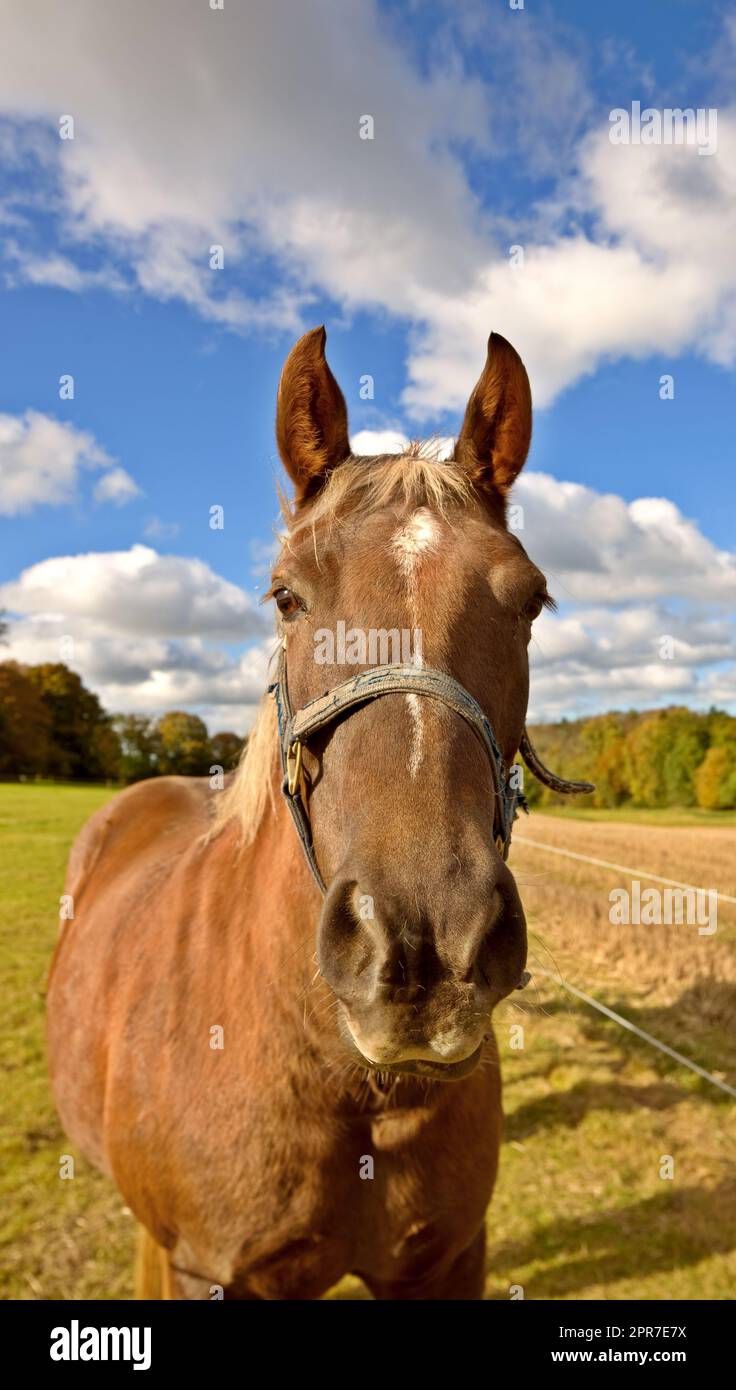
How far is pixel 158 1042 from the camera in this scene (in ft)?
9.24

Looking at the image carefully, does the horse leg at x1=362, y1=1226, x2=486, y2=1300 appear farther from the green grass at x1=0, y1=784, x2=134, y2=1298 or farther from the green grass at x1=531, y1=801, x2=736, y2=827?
the green grass at x1=531, y1=801, x2=736, y2=827

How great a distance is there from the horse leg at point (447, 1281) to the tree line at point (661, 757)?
81.0ft

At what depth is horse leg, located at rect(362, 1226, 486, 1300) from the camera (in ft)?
8.64

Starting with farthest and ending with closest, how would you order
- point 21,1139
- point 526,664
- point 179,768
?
point 179,768, point 21,1139, point 526,664

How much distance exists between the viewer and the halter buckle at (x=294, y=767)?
6.72 ft

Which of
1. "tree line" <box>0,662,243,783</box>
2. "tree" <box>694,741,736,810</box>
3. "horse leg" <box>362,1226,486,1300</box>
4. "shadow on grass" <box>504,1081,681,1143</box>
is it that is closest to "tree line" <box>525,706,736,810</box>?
"tree" <box>694,741,736,810</box>

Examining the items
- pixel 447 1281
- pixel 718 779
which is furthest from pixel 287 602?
pixel 718 779

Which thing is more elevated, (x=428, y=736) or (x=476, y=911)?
(x=428, y=736)

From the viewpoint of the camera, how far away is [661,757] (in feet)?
99.8

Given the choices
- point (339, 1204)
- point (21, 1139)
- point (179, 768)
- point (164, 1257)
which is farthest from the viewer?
point (179, 768)

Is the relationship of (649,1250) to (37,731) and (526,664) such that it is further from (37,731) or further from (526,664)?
(37,731)

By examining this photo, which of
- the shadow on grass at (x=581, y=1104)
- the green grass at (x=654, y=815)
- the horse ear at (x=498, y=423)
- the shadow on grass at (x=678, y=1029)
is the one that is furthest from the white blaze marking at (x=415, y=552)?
the green grass at (x=654, y=815)
